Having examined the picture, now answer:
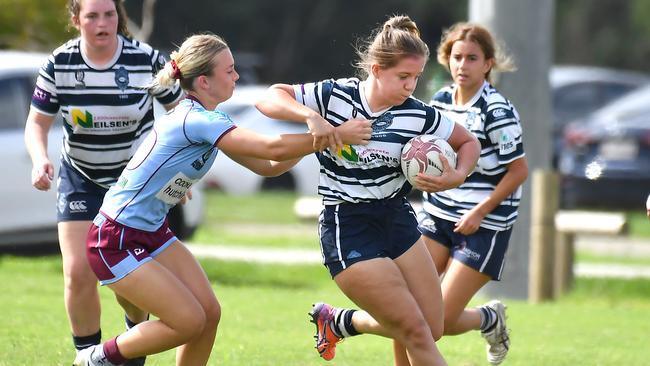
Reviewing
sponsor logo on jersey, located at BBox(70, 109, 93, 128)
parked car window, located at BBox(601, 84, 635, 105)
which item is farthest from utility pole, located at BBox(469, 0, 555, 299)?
parked car window, located at BBox(601, 84, 635, 105)

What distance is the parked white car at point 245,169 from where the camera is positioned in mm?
20141

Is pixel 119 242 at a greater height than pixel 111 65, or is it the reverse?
pixel 111 65

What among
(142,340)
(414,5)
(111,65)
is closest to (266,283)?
(111,65)

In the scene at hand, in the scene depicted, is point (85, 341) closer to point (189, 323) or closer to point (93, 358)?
point (93, 358)

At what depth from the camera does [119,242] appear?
5773 mm

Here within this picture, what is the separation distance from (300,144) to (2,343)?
296 centimetres

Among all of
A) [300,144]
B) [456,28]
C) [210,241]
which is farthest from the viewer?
[210,241]

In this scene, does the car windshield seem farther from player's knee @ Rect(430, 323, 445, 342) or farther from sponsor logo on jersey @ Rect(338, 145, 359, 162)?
sponsor logo on jersey @ Rect(338, 145, 359, 162)

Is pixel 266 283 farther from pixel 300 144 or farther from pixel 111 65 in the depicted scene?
pixel 300 144

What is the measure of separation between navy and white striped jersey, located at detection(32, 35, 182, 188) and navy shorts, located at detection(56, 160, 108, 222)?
4 centimetres

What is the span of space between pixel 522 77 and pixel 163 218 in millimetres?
6453

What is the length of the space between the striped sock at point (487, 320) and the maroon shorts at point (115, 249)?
2.24 m

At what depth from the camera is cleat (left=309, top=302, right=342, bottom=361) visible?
22.2ft

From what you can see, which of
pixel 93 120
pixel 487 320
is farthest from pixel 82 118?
pixel 487 320
